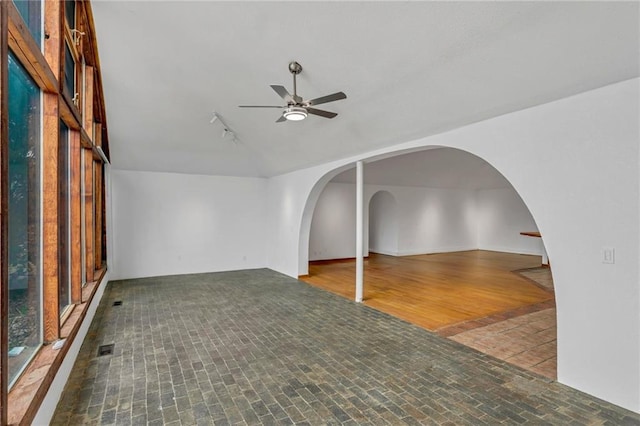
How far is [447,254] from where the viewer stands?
11820mm

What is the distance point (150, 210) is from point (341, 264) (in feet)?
18.2

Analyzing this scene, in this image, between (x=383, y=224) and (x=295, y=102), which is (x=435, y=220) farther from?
(x=295, y=102)

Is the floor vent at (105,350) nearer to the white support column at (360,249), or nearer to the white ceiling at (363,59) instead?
the white ceiling at (363,59)

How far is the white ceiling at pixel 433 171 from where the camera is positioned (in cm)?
884

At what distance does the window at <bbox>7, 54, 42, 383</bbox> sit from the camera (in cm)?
207

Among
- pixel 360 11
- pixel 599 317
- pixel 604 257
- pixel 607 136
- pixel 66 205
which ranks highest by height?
pixel 360 11

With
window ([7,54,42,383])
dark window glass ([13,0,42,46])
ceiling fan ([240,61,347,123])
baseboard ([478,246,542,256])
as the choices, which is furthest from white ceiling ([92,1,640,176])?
baseboard ([478,246,542,256])

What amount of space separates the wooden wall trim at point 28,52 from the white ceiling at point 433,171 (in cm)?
705

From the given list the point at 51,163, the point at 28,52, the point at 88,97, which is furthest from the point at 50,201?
the point at 88,97

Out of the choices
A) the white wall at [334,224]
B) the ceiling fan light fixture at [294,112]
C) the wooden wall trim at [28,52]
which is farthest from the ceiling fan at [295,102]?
the white wall at [334,224]

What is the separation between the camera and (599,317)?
277 cm

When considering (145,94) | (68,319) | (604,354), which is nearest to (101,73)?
(145,94)

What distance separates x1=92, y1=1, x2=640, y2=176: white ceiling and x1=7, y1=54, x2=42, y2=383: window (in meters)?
1.64

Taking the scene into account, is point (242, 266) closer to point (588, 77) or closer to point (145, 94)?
point (145, 94)
